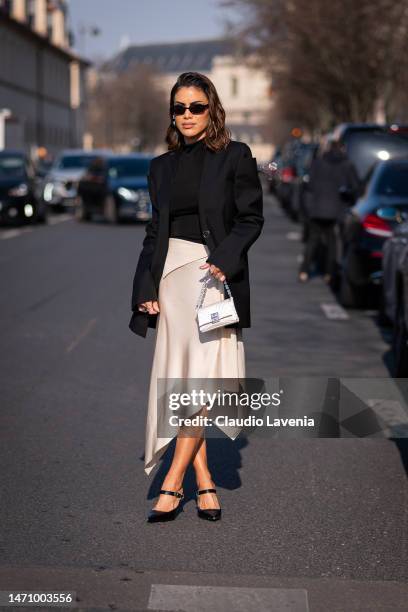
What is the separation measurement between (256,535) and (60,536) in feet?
2.57

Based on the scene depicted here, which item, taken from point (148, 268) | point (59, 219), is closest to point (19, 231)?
point (59, 219)

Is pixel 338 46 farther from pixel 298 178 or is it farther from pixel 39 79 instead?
Answer: pixel 39 79

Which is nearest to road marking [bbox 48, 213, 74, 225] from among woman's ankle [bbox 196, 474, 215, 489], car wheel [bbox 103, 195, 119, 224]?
car wheel [bbox 103, 195, 119, 224]

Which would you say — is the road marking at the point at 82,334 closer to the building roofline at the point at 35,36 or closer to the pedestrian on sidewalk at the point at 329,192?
the pedestrian on sidewalk at the point at 329,192

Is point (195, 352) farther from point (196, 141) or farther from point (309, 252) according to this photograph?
point (309, 252)

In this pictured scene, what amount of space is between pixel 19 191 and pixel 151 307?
25865mm

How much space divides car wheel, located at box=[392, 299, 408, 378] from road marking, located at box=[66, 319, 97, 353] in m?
2.66

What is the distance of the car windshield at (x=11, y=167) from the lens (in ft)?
102

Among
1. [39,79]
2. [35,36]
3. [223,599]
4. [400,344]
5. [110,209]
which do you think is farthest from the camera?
[39,79]

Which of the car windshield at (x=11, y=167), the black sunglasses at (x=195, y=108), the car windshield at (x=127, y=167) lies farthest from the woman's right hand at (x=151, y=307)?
the car windshield at (x=127, y=167)

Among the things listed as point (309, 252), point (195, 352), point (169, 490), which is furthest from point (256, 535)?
point (309, 252)

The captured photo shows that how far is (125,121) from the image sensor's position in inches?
4870

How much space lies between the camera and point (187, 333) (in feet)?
17.7

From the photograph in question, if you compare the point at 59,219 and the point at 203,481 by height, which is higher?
the point at 203,481
